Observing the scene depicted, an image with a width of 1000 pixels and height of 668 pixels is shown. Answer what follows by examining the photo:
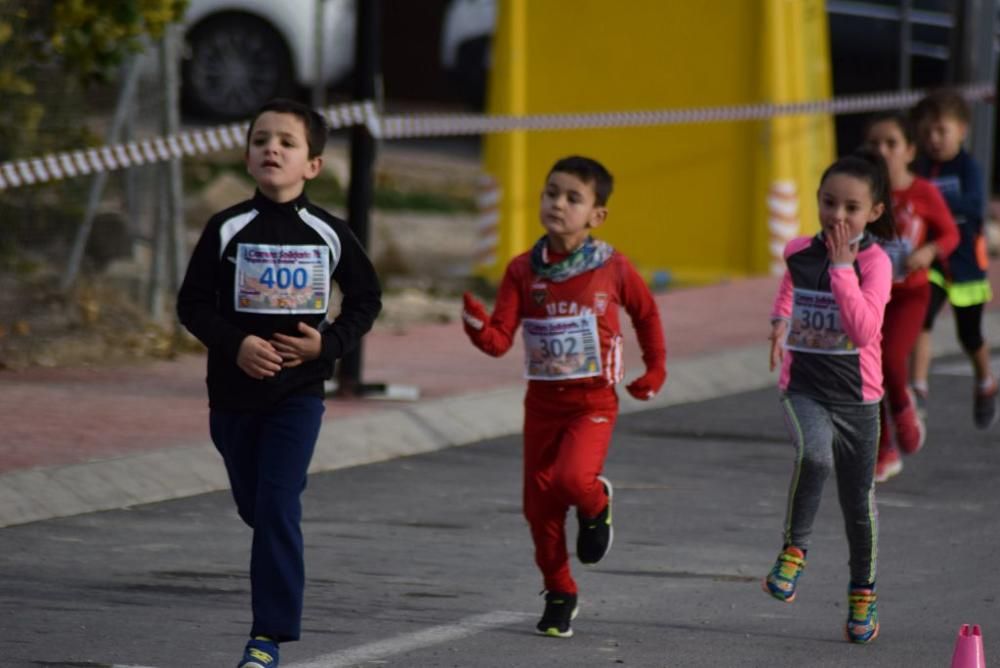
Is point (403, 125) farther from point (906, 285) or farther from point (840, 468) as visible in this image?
point (840, 468)

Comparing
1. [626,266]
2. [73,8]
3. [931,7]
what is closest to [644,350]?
[626,266]

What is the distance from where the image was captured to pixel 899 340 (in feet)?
32.7

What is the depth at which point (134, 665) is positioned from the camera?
245 inches

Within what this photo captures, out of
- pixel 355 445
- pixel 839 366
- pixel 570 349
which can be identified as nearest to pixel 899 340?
pixel 355 445

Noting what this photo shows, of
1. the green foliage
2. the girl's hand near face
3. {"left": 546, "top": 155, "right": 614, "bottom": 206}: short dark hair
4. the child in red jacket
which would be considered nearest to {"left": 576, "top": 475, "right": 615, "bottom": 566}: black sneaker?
{"left": 546, "top": 155, "right": 614, "bottom": 206}: short dark hair

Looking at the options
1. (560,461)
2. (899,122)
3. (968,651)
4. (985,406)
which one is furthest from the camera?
(985,406)

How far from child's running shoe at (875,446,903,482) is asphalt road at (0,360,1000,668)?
9cm

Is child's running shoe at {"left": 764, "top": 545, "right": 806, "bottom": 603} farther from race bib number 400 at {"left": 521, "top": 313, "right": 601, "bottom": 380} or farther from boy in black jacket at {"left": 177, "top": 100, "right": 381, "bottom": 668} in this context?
boy in black jacket at {"left": 177, "top": 100, "right": 381, "bottom": 668}

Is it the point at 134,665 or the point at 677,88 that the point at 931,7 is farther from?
the point at 134,665

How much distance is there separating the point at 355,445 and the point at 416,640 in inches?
141

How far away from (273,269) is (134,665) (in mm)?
1134

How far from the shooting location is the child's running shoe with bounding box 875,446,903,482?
9883 millimetres

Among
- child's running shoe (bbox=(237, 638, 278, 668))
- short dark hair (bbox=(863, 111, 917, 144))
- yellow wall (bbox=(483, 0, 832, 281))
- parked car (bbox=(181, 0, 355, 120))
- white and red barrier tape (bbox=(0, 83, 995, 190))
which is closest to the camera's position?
child's running shoe (bbox=(237, 638, 278, 668))

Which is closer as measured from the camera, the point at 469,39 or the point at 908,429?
the point at 908,429
